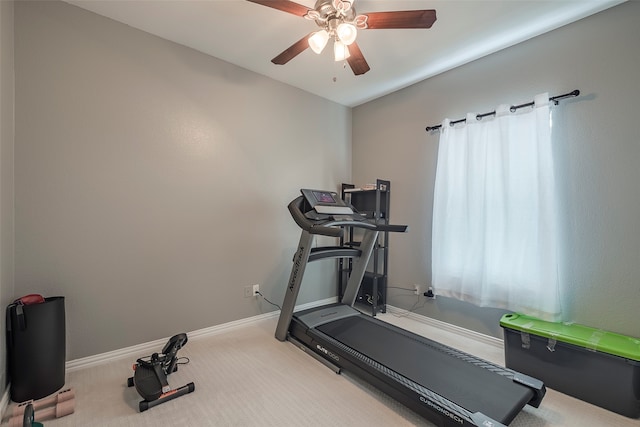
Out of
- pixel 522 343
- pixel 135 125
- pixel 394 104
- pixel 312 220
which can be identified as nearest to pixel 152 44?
pixel 135 125

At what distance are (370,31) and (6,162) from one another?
2.66m

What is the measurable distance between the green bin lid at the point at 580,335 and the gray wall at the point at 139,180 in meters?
2.21

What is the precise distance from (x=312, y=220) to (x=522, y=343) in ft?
5.86

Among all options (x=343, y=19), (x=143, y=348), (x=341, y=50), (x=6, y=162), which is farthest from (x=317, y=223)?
(x=6, y=162)

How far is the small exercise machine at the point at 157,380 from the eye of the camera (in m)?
1.64

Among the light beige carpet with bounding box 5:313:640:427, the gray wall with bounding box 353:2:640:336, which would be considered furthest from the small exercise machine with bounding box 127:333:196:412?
the gray wall with bounding box 353:2:640:336

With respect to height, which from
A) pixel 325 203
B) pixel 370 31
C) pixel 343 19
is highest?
pixel 370 31

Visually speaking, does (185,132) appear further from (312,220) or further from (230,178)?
(312,220)

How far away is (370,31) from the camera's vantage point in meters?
2.23

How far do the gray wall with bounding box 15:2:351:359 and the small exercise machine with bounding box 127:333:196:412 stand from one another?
0.51m

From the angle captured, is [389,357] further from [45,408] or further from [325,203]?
[45,408]

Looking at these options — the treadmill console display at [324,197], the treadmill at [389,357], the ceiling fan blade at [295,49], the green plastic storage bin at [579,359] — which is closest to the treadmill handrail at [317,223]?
the treadmill at [389,357]

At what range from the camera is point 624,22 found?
6.20ft

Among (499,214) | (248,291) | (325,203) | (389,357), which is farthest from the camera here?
(248,291)
